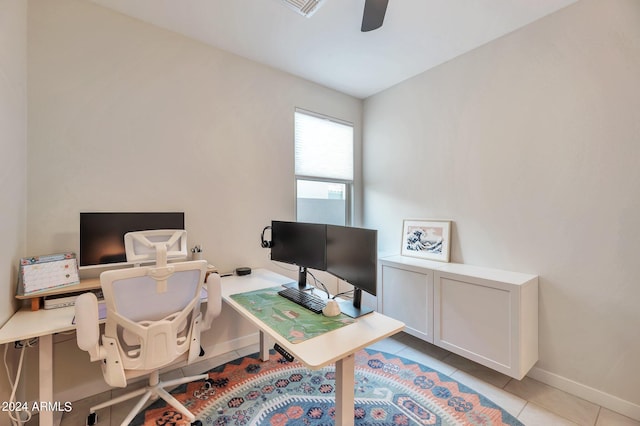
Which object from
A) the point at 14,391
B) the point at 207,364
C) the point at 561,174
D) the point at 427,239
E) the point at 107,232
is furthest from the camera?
the point at 427,239

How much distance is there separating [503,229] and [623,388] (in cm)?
122

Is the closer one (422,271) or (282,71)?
(422,271)

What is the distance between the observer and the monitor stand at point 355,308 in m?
1.58

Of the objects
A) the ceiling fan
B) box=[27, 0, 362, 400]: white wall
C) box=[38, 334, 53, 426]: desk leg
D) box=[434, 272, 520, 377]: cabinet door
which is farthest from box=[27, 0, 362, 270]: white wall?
box=[434, 272, 520, 377]: cabinet door

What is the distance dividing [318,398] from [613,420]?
1892mm

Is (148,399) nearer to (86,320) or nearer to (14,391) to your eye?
(14,391)

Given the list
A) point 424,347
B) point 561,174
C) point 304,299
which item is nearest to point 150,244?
point 304,299

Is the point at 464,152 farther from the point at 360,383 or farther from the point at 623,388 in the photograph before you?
the point at 360,383

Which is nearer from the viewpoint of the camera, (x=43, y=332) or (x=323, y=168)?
(x=43, y=332)

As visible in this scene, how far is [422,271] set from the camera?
2430 mm

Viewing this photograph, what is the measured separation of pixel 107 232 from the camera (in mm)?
1878

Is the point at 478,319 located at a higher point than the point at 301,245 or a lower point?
lower

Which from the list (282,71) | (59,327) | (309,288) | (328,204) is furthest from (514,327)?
(282,71)

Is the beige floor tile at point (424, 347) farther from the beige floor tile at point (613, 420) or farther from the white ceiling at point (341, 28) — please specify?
the white ceiling at point (341, 28)
